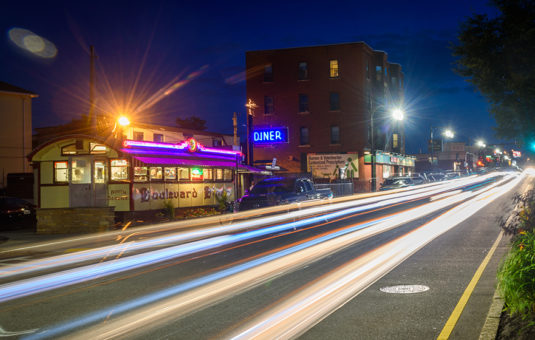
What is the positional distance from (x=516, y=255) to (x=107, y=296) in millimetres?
6296

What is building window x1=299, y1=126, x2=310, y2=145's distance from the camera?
5078cm

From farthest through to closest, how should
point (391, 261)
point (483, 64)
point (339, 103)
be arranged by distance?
point (339, 103)
point (483, 64)
point (391, 261)

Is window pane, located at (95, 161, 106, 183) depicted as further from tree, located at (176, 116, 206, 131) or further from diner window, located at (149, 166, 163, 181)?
tree, located at (176, 116, 206, 131)

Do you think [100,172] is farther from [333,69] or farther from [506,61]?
[333,69]

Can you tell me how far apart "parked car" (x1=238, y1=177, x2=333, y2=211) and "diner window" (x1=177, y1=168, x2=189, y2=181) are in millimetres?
6255

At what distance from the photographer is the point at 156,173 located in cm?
2616

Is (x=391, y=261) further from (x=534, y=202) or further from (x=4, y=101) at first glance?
(x=4, y=101)

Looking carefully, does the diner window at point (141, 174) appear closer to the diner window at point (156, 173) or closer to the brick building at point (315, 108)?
the diner window at point (156, 173)

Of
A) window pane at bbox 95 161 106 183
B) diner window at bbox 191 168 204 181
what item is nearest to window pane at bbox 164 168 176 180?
diner window at bbox 191 168 204 181

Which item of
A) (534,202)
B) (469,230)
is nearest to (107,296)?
(534,202)

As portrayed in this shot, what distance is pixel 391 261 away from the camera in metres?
11.2

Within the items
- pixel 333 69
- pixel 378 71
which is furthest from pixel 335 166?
pixel 378 71

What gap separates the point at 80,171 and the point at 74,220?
4420mm

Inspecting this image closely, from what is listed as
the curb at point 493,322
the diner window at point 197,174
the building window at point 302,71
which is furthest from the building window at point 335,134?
the curb at point 493,322
